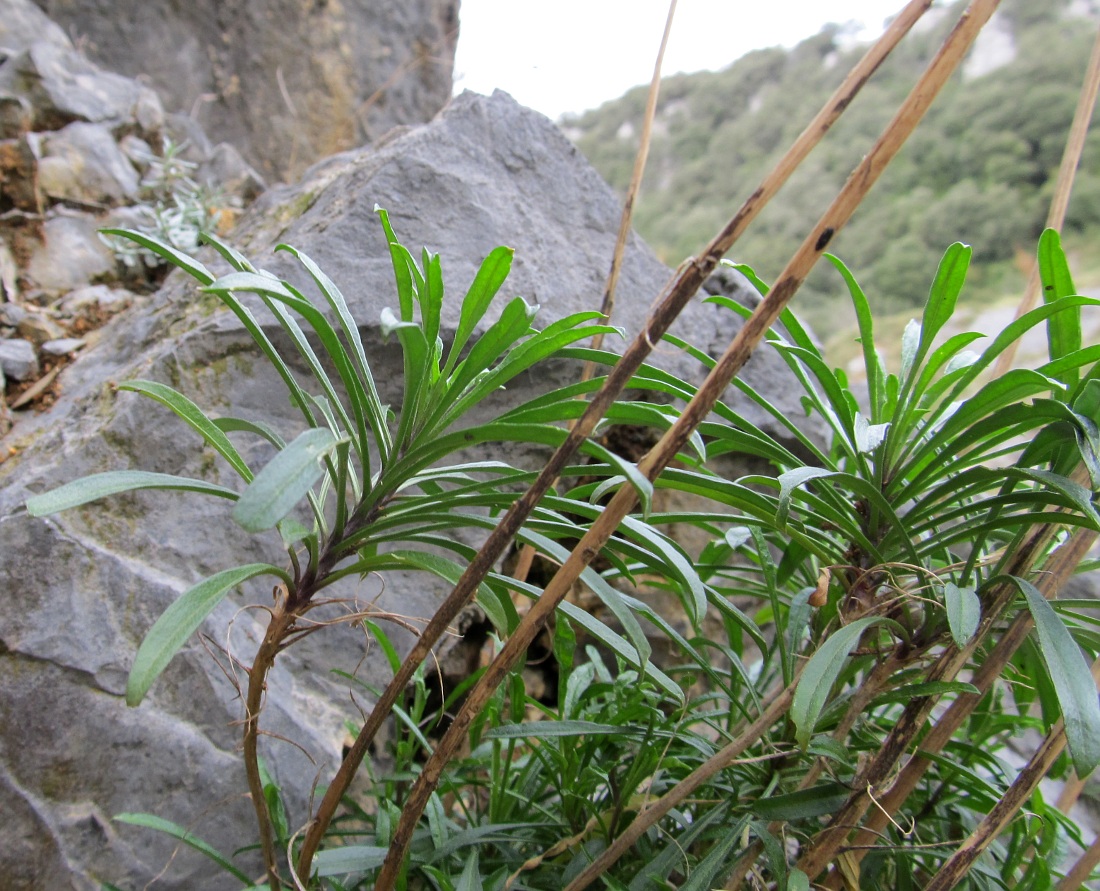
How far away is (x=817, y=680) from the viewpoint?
0.58 metres

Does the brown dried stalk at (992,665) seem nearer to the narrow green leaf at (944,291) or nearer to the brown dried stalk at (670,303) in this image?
the narrow green leaf at (944,291)

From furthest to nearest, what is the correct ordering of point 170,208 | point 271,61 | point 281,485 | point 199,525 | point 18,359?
point 271,61, point 170,208, point 18,359, point 199,525, point 281,485

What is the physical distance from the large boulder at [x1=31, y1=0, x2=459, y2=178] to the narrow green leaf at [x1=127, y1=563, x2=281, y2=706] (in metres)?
2.77

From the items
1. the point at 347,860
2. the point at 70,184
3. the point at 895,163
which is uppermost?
the point at 895,163

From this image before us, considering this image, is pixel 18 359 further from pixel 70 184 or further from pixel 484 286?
pixel 484 286

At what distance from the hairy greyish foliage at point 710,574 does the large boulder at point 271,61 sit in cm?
264

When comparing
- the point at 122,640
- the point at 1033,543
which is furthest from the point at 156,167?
the point at 1033,543

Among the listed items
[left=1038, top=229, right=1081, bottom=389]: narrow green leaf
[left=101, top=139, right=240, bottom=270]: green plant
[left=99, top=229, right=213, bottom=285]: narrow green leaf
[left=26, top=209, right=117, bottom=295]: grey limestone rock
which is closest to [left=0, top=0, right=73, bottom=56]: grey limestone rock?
[left=101, top=139, right=240, bottom=270]: green plant

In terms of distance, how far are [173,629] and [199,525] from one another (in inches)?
22.6

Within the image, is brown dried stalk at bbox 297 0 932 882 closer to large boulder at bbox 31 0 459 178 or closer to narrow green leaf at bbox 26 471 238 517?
narrow green leaf at bbox 26 471 238 517

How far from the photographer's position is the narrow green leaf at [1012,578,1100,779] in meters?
0.50

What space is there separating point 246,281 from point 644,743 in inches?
23.1

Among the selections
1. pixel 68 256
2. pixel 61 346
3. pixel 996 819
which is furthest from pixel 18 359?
pixel 996 819

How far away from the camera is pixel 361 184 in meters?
1.27
